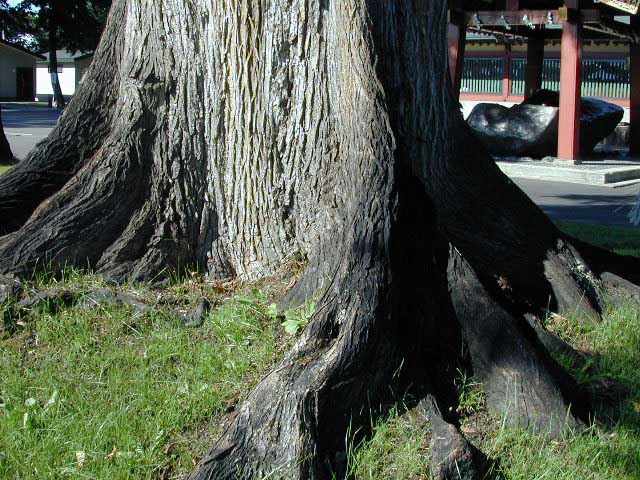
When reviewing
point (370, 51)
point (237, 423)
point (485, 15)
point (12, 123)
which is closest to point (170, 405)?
point (237, 423)

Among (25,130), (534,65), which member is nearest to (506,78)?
(534,65)

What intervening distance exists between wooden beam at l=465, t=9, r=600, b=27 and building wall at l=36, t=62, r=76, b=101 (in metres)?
50.6

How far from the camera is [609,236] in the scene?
10.1 m

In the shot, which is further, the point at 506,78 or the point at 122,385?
the point at 506,78

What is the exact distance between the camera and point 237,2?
511 cm

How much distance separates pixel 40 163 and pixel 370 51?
2411mm

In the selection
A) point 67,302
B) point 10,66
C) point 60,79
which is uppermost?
point 10,66

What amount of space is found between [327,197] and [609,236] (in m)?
6.00

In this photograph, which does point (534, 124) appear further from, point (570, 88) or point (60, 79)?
point (60, 79)

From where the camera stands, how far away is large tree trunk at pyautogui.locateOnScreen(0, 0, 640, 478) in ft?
13.9

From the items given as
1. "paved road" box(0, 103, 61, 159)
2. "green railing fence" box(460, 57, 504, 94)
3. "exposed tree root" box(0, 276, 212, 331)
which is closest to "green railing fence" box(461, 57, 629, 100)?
"green railing fence" box(460, 57, 504, 94)

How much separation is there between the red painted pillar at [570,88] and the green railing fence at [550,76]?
11.8 meters

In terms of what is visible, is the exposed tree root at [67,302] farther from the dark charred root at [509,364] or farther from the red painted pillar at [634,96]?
the red painted pillar at [634,96]

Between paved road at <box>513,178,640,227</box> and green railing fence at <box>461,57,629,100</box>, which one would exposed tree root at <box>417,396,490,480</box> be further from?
green railing fence at <box>461,57,629,100</box>
